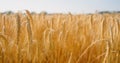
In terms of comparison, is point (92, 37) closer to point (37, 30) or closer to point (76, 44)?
point (76, 44)

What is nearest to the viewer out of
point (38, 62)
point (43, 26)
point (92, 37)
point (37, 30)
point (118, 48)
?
point (38, 62)

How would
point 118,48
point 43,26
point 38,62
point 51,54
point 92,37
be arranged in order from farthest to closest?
point 43,26 < point 92,37 < point 118,48 < point 51,54 < point 38,62

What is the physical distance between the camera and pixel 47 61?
1.03 metres

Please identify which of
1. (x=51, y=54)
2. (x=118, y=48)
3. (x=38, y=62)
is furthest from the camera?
(x=118, y=48)

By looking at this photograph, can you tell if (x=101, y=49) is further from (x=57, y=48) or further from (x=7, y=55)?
(x=7, y=55)

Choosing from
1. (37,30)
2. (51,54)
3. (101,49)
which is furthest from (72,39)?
(37,30)

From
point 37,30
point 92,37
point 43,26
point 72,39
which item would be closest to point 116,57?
point 72,39

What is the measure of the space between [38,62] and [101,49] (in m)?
0.46

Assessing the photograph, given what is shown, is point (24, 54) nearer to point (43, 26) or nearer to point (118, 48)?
point (118, 48)

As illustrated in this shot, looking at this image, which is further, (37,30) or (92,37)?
(37,30)

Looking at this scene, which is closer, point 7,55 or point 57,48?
point 7,55

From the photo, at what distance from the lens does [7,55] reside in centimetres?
97

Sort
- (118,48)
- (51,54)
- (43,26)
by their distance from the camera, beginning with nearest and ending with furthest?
(51,54)
(118,48)
(43,26)

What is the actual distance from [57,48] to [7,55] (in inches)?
10.0
